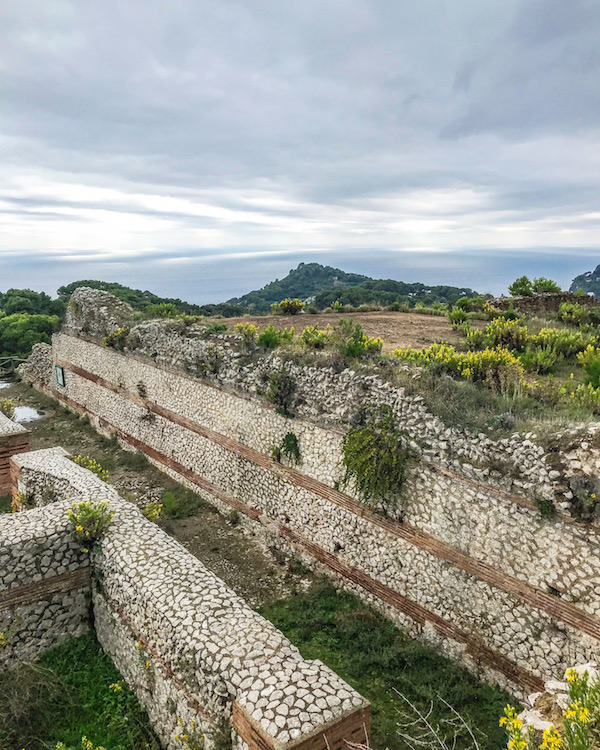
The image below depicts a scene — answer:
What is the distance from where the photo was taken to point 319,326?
13.3m

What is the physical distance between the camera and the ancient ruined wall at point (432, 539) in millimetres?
5371

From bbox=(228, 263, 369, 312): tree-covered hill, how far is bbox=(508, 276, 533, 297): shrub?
119 feet

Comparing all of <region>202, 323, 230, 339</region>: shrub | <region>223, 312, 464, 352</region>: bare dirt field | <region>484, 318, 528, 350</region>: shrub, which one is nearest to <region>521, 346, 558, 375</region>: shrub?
<region>484, 318, 528, 350</region>: shrub

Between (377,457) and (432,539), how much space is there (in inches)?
49.7

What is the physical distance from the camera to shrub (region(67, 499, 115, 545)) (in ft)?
22.5

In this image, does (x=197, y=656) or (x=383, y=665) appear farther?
(x=383, y=665)

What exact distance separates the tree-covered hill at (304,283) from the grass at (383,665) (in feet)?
150

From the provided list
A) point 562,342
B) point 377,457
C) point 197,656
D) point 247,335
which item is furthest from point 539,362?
point 197,656

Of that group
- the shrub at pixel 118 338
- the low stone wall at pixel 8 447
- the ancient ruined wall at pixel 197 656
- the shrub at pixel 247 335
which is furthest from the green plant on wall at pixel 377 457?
the shrub at pixel 118 338

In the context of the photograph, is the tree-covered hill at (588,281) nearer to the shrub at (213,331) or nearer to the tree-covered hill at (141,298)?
the tree-covered hill at (141,298)

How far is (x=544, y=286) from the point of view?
17562mm

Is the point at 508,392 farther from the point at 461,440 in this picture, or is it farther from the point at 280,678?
the point at 280,678

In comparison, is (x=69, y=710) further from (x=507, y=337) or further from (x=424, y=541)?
(x=507, y=337)

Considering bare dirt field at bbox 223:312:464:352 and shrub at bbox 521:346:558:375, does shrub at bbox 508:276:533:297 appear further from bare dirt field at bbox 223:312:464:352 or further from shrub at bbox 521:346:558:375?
shrub at bbox 521:346:558:375
